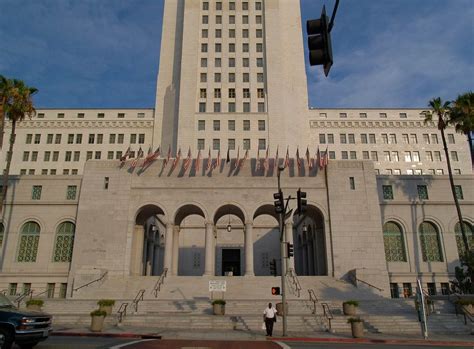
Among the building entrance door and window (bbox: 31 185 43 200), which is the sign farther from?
the building entrance door

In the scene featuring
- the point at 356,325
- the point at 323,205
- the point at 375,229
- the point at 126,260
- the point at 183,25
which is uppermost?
the point at 183,25

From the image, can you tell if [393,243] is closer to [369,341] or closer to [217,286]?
[217,286]

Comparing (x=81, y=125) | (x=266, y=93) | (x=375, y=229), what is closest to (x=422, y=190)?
(x=375, y=229)

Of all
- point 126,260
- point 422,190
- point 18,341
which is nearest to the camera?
point 18,341

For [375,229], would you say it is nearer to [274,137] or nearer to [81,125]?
[274,137]

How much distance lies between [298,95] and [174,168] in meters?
35.4

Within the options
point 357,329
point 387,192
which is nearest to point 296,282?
point 357,329

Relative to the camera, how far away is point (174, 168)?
41.7 meters

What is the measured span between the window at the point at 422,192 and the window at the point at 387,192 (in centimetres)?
314

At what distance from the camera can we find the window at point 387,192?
43.8 m

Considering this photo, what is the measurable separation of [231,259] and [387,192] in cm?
2273

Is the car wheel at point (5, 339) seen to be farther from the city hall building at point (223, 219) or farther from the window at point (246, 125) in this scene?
the window at point (246, 125)

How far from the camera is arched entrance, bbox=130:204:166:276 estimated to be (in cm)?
4106

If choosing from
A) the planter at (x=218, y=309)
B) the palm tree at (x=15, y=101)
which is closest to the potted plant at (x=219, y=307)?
the planter at (x=218, y=309)
